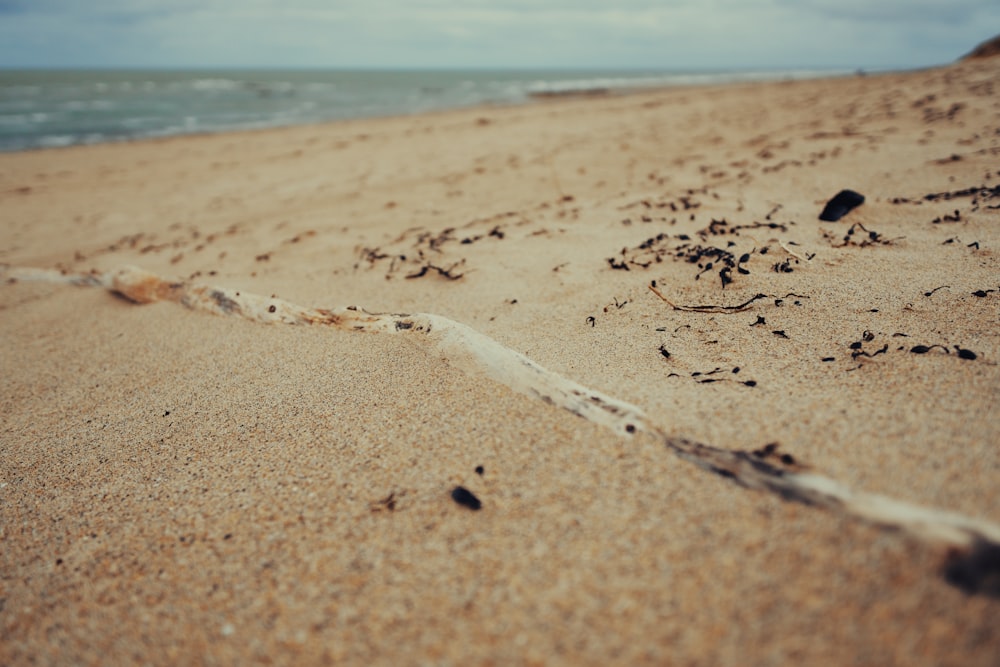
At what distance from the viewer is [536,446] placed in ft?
4.95

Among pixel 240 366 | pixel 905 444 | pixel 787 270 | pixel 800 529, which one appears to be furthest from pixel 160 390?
pixel 787 270

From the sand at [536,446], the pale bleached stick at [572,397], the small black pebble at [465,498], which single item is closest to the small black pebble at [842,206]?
the sand at [536,446]

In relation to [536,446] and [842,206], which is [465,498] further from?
[842,206]

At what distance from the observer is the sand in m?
1.06

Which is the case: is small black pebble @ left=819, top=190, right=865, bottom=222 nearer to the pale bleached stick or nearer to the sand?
the sand

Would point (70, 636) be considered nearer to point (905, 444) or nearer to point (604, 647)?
point (604, 647)

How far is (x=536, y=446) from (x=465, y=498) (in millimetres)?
251

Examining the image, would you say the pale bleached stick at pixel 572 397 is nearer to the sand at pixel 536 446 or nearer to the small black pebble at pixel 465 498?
the sand at pixel 536 446

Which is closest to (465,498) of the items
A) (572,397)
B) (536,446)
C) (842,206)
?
(536,446)

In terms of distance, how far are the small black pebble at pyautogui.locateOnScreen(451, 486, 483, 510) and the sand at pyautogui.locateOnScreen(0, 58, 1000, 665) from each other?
0.6 inches

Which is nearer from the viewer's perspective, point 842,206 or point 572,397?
point 572,397

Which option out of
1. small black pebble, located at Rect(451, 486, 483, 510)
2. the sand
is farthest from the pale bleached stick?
small black pebble, located at Rect(451, 486, 483, 510)

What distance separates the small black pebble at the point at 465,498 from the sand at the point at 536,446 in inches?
0.6

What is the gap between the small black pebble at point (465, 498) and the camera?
1365mm
